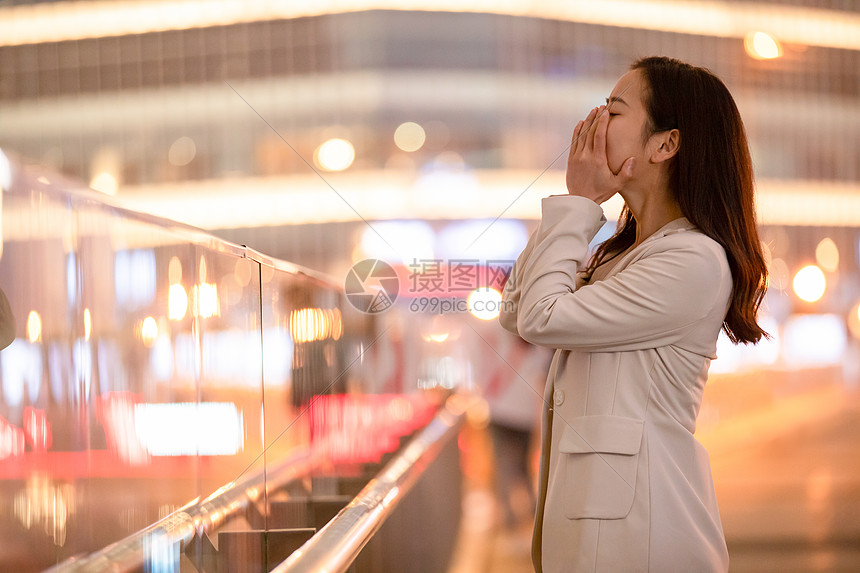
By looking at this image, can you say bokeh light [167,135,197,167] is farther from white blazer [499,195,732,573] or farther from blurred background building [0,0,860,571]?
white blazer [499,195,732,573]

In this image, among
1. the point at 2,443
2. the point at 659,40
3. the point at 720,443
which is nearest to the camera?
the point at 2,443

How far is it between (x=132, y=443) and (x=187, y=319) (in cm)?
14

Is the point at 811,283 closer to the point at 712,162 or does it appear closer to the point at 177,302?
the point at 712,162

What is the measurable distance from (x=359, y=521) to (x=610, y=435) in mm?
340

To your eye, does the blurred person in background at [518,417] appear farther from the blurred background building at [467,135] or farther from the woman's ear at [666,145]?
the woman's ear at [666,145]

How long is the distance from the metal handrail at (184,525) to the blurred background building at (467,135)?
5.56 feet

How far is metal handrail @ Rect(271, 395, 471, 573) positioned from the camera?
0.70 meters

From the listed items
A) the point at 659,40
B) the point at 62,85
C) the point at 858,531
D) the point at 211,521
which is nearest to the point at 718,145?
the point at 211,521

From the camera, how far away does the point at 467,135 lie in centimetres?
570

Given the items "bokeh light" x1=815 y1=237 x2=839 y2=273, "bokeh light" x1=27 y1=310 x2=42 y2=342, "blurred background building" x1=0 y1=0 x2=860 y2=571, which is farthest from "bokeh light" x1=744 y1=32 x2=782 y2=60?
"bokeh light" x1=27 y1=310 x2=42 y2=342

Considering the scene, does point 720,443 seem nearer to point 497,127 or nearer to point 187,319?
point 497,127

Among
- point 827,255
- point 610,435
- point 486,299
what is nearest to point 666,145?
point 610,435

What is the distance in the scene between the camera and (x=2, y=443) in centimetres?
58

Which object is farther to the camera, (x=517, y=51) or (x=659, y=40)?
(x=517, y=51)
